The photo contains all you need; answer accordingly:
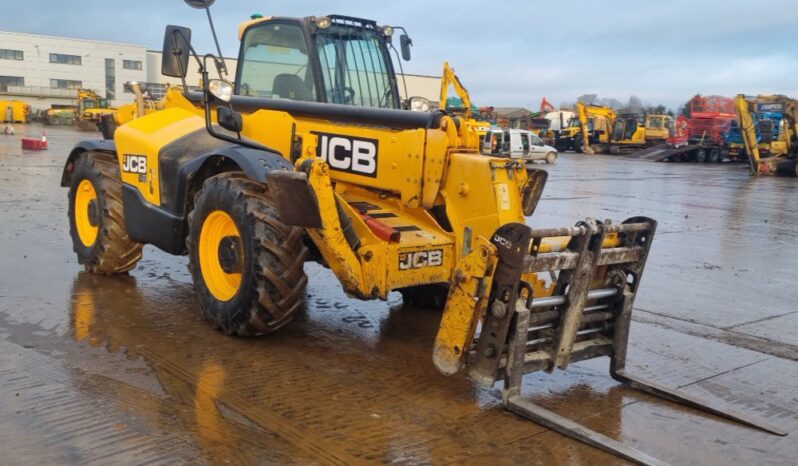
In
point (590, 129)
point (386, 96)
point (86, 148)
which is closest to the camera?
point (386, 96)

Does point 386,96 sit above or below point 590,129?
below

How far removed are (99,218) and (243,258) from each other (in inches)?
101

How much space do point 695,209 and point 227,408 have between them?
13.8 m

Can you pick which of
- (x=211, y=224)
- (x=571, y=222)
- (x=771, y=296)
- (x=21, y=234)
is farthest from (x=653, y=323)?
(x=21, y=234)

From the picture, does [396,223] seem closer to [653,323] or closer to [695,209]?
[653,323]

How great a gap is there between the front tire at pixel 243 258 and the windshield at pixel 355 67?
4.06 feet

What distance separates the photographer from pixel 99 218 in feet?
22.4

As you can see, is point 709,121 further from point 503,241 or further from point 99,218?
point 503,241

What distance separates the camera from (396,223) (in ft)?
17.1

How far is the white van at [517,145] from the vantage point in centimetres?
2994

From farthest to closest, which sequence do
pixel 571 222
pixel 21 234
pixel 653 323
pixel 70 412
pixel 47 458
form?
pixel 571 222, pixel 21 234, pixel 653 323, pixel 70 412, pixel 47 458

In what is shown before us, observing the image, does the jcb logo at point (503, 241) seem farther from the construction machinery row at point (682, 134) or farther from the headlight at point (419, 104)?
the construction machinery row at point (682, 134)

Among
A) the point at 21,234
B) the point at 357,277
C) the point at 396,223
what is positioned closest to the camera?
the point at 357,277

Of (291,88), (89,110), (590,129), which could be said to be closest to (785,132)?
(590,129)
